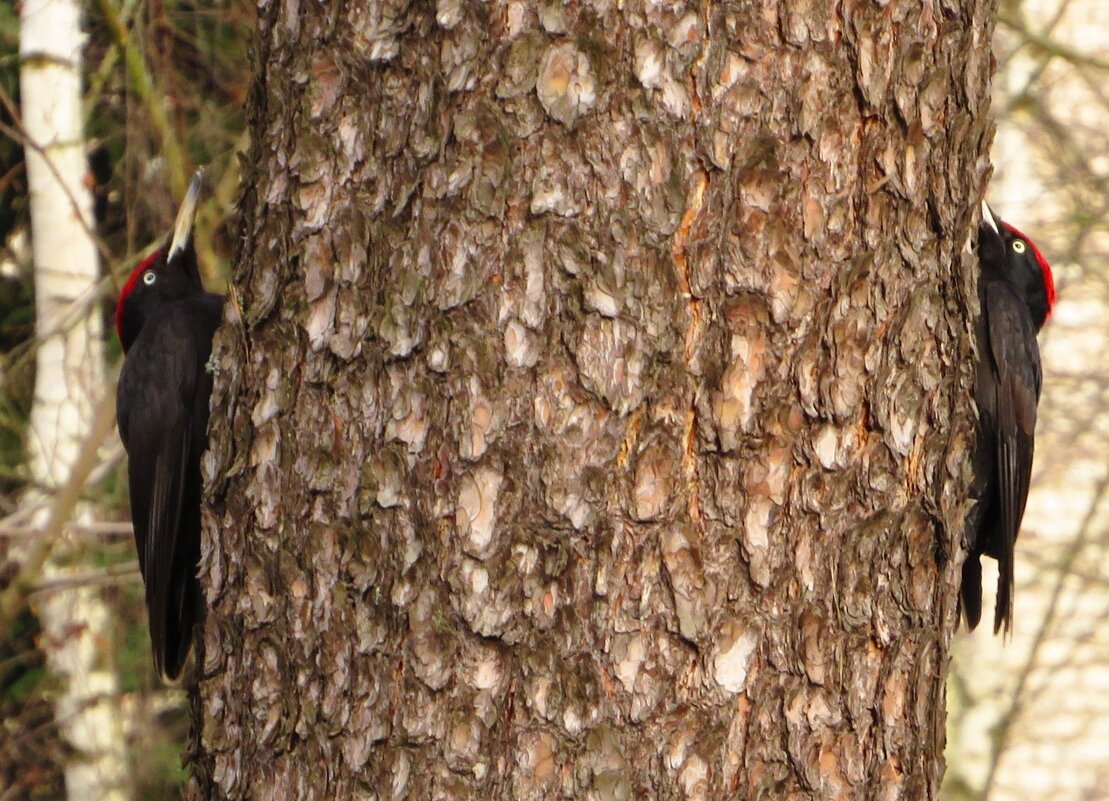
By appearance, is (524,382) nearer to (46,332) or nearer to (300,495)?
(300,495)

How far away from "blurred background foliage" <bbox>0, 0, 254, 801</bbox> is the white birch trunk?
0.38ft

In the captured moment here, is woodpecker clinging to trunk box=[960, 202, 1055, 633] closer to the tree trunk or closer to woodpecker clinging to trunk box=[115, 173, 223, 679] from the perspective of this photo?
the tree trunk

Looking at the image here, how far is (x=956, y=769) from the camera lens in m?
7.90

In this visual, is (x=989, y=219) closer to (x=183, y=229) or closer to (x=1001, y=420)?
(x=1001, y=420)

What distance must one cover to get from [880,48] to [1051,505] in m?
10.7

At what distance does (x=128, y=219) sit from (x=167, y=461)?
382cm

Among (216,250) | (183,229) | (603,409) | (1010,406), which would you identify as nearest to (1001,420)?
(1010,406)

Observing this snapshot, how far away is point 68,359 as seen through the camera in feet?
20.7

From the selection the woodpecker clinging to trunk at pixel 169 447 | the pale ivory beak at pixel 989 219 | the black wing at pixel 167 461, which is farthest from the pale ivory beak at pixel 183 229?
the pale ivory beak at pixel 989 219

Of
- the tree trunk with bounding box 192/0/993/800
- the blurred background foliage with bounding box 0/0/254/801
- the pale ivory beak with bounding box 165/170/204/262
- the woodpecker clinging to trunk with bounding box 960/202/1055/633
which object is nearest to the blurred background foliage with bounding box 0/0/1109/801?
the blurred background foliage with bounding box 0/0/254/801

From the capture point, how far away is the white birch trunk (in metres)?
6.20

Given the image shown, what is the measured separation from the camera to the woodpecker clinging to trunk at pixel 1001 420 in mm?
2488

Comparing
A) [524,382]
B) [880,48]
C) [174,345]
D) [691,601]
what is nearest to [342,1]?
[524,382]

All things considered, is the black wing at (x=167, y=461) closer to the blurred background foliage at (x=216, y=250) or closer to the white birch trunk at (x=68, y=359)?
the blurred background foliage at (x=216, y=250)
